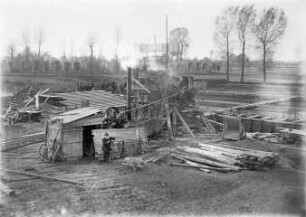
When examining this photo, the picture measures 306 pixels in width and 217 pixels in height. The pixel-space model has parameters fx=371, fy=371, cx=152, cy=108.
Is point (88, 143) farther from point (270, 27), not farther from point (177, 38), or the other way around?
point (177, 38)

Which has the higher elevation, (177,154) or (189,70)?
(189,70)

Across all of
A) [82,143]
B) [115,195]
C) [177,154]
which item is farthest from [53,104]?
[115,195]

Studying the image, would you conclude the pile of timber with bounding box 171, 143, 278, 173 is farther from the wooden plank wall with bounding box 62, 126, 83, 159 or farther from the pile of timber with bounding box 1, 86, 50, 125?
the pile of timber with bounding box 1, 86, 50, 125

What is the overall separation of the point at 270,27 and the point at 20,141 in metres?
26.2

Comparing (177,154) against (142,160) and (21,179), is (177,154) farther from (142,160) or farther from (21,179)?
(21,179)

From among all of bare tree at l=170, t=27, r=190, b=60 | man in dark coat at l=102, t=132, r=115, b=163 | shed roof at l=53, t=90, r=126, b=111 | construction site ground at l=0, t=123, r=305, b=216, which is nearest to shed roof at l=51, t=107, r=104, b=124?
man in dark coat at l=102, t=132, r=115, b=163

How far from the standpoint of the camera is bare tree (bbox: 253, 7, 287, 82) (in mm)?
33906

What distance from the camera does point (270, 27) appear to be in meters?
36.6

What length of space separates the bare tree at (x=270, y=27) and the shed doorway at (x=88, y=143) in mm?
21695

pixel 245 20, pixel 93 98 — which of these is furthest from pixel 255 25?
pixel 93 98

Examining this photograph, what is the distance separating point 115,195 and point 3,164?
6.77 metres

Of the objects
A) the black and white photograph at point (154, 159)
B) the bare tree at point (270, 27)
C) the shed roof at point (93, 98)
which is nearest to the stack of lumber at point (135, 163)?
the black and white photograph at point (154, 159)

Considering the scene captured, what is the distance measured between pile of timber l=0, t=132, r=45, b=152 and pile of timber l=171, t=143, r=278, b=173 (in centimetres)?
925

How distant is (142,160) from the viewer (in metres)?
16.2
